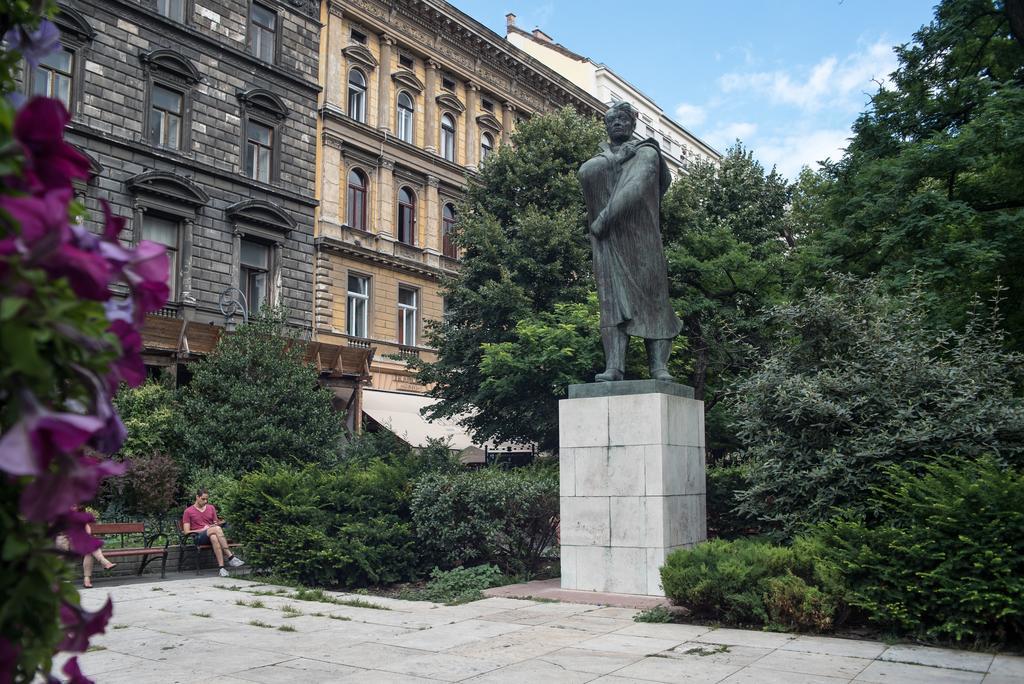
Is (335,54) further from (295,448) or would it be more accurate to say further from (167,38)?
(295,448)

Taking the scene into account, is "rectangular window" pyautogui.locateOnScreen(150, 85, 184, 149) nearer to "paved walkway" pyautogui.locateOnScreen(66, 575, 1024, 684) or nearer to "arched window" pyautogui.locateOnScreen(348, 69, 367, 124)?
"arched window" pyautogui.locateOnScreen(348, 69, 367, 124)

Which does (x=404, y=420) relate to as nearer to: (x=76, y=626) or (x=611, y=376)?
(x=611, y=376)

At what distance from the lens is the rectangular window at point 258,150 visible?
1256 inches

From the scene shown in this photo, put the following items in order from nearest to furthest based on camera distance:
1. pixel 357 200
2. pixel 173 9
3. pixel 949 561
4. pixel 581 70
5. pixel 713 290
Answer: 1. pixel 949 561
2. pixel 713 290
3. pixel 173 9
4. pixel 357 200
5. pixel 581 70

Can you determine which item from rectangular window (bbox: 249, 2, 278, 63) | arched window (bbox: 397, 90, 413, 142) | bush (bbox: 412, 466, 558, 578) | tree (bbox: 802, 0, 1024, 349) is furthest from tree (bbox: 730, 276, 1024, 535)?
arched window (bbox: 397, 90, 413, 142)

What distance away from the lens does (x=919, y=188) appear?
2100cm

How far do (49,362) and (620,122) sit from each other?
430 inches

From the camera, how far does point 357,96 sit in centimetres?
3719

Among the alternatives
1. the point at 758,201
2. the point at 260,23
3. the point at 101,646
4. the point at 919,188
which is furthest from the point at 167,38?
the point at 101,646

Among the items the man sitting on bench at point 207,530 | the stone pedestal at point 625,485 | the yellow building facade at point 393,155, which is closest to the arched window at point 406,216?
the yellow building facade at point 393,155

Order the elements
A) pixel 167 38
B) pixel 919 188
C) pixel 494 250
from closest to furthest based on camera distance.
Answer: pixel 919 188
pixel 494 250
pixel 167 38

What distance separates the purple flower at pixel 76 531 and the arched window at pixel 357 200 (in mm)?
34971

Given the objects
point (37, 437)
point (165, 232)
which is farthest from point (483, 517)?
point (165, 232)

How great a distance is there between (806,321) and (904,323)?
49.2 inches
